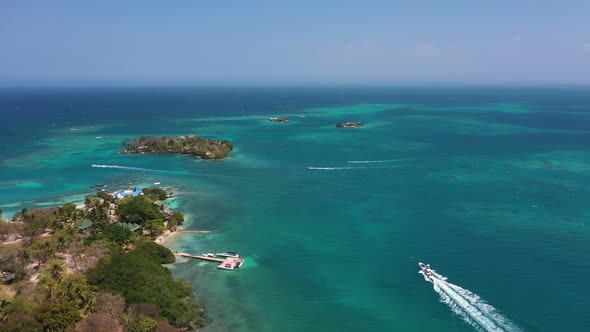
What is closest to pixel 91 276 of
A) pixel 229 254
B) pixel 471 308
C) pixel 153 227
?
pixel 229 254

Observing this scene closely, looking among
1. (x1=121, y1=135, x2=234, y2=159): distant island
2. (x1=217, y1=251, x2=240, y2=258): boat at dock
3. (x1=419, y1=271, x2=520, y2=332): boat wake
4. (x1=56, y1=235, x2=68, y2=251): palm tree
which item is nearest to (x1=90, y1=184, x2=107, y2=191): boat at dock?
(x1=121, y1=135, x2=234, y2=159): distant island

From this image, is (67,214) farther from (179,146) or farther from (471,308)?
(179,146)

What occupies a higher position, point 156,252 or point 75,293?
point 75,293

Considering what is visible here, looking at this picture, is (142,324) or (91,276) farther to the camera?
(91,276)

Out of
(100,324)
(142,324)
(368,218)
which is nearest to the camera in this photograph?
(100,324)

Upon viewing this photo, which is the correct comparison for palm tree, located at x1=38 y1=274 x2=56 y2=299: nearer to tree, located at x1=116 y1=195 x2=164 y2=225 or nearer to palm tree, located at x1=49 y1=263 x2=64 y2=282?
palm tree, located at x1=49 y1=263 x2=64 y2=282

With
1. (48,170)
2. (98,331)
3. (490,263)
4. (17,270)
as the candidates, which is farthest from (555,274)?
(48,170)
